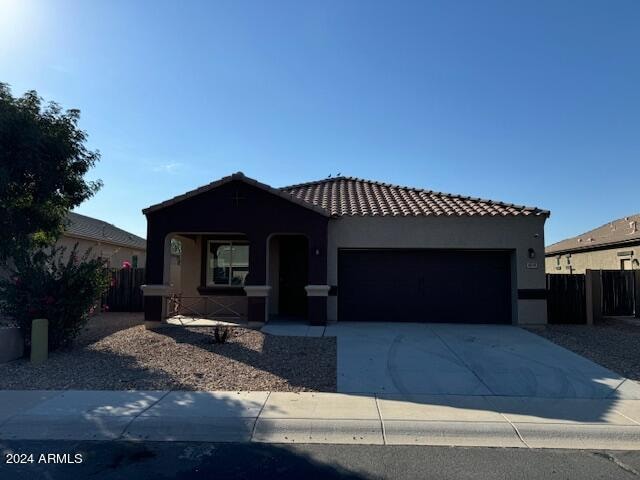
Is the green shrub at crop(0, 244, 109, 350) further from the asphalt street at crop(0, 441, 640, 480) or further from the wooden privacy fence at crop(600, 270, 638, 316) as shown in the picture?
the wooden privacy fence at crop(600, 270, 638, 316)

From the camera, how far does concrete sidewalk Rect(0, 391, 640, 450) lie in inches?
218

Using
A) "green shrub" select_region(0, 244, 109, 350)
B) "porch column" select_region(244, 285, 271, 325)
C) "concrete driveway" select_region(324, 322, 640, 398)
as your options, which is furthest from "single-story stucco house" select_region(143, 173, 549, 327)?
"green shrub" select_region(0, 244, 109, 350)

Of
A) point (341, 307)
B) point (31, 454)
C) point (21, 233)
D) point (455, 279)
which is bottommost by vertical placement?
point (31, 454)

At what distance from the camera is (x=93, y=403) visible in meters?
6.60

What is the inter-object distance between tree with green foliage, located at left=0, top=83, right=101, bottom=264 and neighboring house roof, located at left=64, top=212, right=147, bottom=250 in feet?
31.5

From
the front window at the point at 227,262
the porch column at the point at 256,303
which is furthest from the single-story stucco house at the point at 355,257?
the front window at the point at 227,262

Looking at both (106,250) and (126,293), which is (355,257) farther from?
(106,250)

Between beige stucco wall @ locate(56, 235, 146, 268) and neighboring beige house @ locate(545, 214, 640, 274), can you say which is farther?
beige stucco wall @ locate(56, 235, 146, 268)

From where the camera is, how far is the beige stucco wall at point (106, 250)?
71.8ft

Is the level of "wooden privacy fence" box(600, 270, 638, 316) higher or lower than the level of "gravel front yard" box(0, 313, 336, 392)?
higher

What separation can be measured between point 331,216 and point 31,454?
10.2 metres

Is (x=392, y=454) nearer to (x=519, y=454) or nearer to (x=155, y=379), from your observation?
(x=519, y=454)

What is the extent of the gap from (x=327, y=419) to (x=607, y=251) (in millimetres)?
23250

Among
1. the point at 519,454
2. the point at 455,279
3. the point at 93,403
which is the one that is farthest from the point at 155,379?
the point at 455,279
